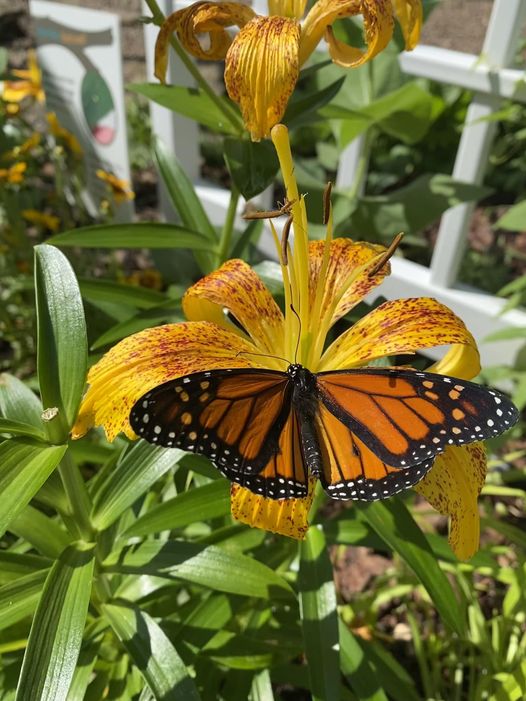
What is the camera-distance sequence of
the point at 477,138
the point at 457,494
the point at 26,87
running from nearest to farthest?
the point at 457,494, the point at 477,138, the point at 26,87

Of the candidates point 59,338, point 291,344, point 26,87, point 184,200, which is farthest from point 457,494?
point 26,87

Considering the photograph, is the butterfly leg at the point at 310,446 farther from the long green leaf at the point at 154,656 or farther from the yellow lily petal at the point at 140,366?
the long green leaf at the point at 154,656

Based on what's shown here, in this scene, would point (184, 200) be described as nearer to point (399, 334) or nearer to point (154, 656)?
point (399, 334)

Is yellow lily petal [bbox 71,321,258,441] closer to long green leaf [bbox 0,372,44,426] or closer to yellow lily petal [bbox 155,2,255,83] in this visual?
long green leaf [bbox 0,372,44,426]

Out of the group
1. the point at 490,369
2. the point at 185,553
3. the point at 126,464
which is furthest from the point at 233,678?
the point at 490,369

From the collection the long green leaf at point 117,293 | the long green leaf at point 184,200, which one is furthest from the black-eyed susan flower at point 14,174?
the long green leaf at point 117,293

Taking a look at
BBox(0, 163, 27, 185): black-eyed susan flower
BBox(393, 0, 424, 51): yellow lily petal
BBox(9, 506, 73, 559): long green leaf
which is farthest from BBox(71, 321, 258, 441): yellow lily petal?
BBox(0, 163, 27, 185): black-eyed susan flower

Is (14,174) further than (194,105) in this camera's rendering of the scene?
Yes
